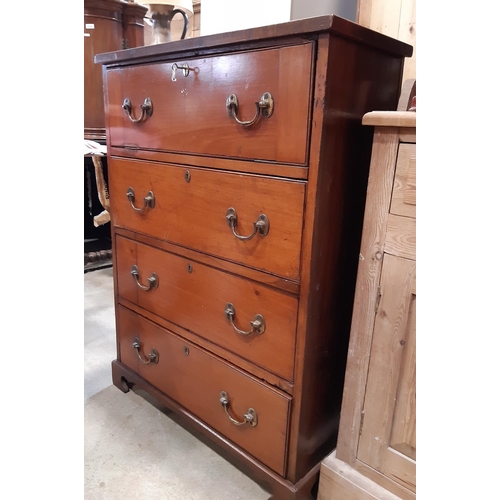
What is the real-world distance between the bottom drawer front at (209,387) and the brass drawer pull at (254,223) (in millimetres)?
352

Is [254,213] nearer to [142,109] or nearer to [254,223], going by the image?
[254,223]

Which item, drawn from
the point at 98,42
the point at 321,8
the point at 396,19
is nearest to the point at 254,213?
the point at 321,8

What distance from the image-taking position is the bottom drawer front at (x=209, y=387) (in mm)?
1000

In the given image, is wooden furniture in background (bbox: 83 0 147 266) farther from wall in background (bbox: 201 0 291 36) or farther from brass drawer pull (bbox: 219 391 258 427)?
brass drawer pull (bbox: 219 391 258 427)

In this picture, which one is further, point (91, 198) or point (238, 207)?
point (91, 198)

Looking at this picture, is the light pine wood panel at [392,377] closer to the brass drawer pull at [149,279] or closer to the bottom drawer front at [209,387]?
the bottom drawer front at [209,387]

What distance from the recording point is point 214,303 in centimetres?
107

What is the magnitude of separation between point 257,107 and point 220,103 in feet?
0.39

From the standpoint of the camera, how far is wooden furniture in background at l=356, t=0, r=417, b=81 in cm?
114

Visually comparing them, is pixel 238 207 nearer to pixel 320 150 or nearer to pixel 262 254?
pixel 262 254

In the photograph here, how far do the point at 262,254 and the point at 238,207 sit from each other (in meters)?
0.12

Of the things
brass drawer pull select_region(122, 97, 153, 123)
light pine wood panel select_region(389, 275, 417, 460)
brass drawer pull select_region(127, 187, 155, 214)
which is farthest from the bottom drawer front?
brass drawer pull select_region(122, 97, 153, 123)
